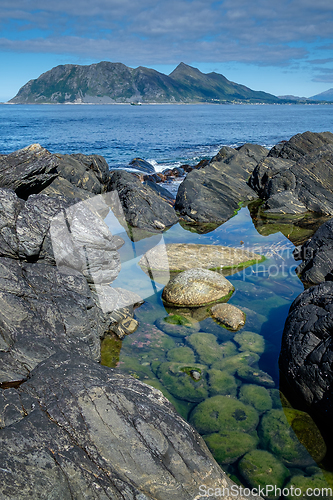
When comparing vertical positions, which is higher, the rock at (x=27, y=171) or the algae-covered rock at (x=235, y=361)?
the rock at (x=27, y=171)

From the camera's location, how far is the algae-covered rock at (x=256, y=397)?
566 centimetres

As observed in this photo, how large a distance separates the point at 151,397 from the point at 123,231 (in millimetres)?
9839

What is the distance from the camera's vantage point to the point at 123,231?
1384cm

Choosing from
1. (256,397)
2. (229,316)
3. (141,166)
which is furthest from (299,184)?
(141,166)

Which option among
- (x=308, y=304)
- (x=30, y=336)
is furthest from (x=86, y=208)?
(x=308, y=304)

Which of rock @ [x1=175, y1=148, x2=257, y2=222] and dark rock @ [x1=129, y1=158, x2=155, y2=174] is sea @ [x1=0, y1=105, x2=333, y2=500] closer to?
rock @ [x1=175, y1=148, x2=257, y2=222]

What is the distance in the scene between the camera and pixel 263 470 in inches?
180

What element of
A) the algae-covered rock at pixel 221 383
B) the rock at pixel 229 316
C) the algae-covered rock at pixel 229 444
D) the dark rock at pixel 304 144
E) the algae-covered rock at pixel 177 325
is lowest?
the algae-covered rock at pixel 229 444

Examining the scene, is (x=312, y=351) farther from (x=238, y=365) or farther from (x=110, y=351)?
(x=110, y=351)

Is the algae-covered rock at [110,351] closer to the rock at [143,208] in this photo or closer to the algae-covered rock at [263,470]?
the algae-covered rock at [263,470]

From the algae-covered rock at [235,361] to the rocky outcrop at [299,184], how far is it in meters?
10.7

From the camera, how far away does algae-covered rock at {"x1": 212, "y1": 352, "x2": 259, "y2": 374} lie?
6.53 meters

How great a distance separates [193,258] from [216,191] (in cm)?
736


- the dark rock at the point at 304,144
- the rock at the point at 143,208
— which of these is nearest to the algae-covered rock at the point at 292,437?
the rock at the point at 143,208
